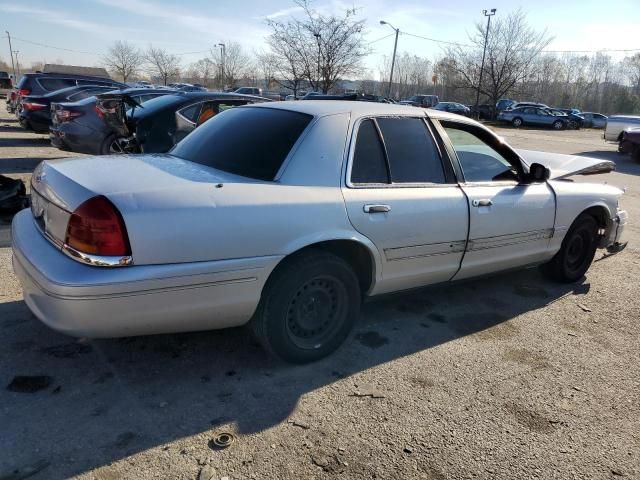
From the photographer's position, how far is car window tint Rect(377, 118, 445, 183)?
11.4 feet

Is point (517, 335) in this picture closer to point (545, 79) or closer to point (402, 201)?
point (402, 201)

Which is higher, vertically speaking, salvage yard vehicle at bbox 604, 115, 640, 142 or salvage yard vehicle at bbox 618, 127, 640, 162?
salvage yard vehicle at bbox 604, 115, 640, 142

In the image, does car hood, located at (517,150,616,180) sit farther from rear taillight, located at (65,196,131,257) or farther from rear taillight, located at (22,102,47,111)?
rear taillight, located at (22,102,47,111)

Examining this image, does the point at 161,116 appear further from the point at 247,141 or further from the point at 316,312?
the point at 316,312

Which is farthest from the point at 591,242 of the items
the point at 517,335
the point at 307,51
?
the point at 307,51

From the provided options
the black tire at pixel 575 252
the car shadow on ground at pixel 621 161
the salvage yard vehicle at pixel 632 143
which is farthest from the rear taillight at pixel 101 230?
the salvage yard vehicle at pixel 632 143

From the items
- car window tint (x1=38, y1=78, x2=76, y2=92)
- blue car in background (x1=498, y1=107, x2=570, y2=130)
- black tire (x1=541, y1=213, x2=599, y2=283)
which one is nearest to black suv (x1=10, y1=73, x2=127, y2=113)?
car window tint (x1=38, y1=78, x2=76, y2=92)

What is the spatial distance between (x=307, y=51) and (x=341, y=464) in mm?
18370

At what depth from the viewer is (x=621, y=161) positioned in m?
17.8

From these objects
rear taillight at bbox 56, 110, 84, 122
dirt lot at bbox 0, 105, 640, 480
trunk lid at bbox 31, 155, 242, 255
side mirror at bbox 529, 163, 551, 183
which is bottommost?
dirt lot at bbox 0, 105, 640, 480

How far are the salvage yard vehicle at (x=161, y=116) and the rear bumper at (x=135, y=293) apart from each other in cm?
428

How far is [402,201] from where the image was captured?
3344 millimetres

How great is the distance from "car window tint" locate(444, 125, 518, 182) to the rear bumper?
1945mm

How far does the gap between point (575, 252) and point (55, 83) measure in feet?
50.3
